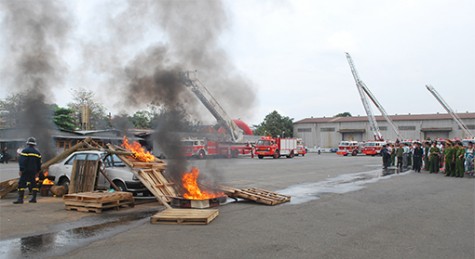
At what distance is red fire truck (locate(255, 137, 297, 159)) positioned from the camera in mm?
37156

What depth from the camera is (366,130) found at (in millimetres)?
65062

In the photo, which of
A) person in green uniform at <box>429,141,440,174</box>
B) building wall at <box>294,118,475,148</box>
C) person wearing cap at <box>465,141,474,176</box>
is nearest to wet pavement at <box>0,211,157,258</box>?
person wearing cap at <box>465,141,474,176</box>

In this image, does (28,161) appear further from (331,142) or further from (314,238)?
(331,142)

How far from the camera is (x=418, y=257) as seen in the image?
5145 millimetres

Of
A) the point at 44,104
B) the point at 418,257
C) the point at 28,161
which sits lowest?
the point at 418,257

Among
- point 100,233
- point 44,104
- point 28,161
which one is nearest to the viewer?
point 100,233

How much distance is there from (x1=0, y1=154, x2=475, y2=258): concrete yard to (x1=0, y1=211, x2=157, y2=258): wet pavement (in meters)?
0.01

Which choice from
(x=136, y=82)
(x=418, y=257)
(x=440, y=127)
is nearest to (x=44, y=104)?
(x=136, y=82)

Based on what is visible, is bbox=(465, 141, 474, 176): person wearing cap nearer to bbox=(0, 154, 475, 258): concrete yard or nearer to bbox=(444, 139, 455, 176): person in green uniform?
bbox=(444, 139, 455, 176): person in green uniform

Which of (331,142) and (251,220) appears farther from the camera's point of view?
(331,142)

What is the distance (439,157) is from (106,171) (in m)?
16.7

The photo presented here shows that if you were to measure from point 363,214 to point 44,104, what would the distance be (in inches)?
478

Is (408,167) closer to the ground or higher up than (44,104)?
closer to the ground

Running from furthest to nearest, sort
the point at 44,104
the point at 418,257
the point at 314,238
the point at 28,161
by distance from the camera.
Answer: the point at 44,104, the point at 28,161, the point at 314,238, the point at 418,257
